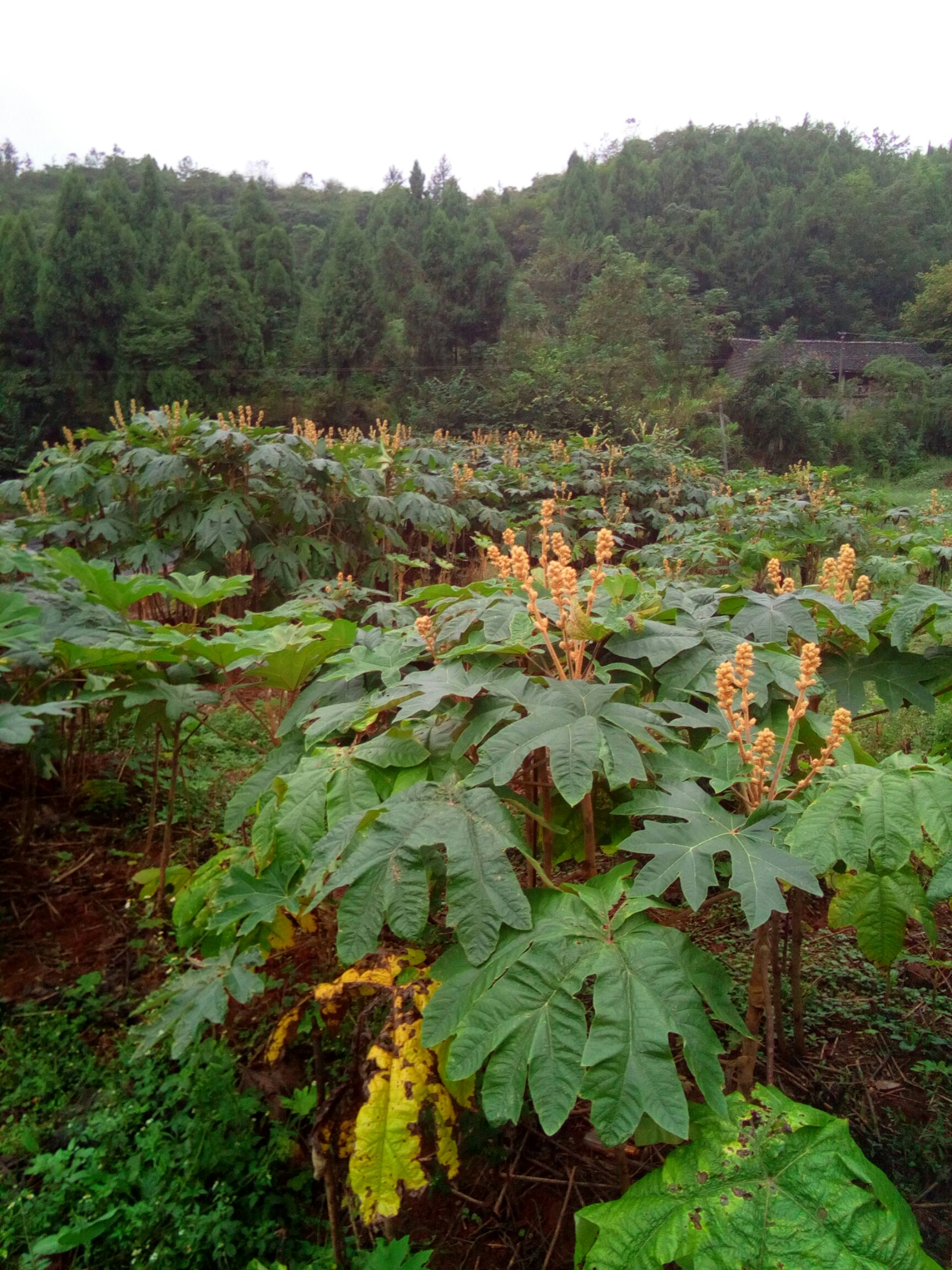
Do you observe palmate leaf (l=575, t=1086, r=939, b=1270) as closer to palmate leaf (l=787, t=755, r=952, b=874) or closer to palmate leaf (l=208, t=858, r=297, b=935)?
palmate leaf (l=787, t=755, r=952, b=874)

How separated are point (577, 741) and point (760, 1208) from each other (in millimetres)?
655

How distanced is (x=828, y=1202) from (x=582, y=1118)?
0.69 m

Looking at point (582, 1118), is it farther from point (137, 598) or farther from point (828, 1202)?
point (137, 598)

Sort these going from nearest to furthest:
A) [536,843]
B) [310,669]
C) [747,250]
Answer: [536,843] → [310,669] → [747,250]

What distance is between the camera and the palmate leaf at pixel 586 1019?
906 millimetres

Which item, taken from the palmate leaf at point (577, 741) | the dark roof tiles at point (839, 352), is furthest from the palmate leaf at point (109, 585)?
the dark roof tiles at point (839, 352)

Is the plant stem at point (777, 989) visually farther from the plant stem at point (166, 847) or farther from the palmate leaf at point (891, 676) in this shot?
the plant stem at point (166, 847)

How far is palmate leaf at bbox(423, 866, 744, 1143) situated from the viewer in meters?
0.91

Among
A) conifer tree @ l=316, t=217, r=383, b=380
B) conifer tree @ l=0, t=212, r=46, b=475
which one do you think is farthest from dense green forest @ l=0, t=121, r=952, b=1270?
conifer tree @ l=316, t=217, r=383, b=380

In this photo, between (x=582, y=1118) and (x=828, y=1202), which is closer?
(x=828, y=1202)

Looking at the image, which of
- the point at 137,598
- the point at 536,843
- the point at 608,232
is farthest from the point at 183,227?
the point at 536,843

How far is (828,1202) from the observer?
941mm

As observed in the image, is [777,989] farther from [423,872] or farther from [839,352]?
[839,352]

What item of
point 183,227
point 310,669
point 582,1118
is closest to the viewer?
point 582,1118
